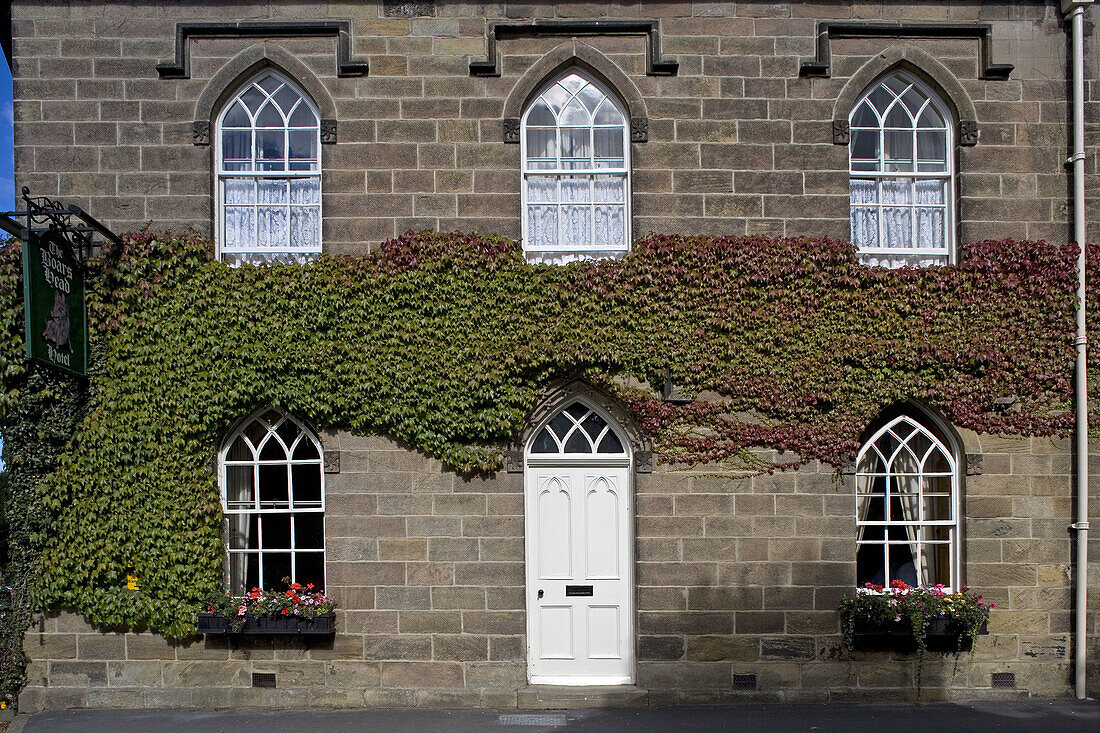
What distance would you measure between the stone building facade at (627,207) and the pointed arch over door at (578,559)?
199mm

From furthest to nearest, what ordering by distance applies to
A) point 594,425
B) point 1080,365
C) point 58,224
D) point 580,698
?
point 594,425
point 1080,365
point 580,698
point 58,224

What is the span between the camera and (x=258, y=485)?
26.4 ft

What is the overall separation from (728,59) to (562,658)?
6.36m

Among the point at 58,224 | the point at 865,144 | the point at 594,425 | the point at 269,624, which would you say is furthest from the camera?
the point at 865,144

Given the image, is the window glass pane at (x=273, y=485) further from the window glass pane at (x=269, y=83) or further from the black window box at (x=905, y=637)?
the black window box at (x=905, y=637)

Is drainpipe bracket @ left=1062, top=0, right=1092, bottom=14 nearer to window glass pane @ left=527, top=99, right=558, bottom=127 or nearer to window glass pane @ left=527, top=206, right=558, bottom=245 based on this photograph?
window glass pane @ left=527, top=99, right=558, bottom=127

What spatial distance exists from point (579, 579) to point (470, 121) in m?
4.80

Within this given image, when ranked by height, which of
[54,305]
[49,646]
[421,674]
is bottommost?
[421,674]

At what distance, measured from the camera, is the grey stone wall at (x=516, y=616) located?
7797 mm

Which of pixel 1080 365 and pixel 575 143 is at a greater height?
pixel 575 143

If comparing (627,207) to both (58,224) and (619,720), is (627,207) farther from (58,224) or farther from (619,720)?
(58,224)

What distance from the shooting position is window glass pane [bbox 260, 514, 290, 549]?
26.6 feet

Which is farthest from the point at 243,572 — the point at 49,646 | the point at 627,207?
the point at 627,207

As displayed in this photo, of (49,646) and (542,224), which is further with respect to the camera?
(542,224)
